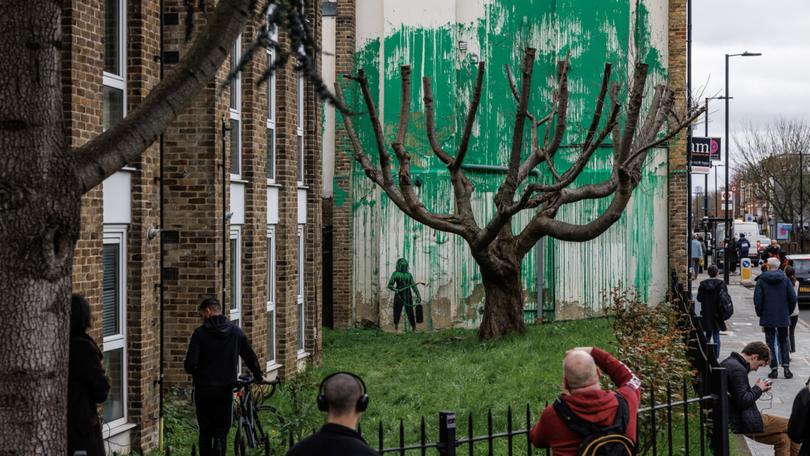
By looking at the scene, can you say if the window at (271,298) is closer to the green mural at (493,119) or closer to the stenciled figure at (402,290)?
the green mural at (493,119)

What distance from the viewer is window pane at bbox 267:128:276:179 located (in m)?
16.7

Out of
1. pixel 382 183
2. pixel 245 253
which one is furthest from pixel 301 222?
pixel 245 253

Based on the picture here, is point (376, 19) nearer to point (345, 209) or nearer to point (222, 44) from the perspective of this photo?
point (345, 209)

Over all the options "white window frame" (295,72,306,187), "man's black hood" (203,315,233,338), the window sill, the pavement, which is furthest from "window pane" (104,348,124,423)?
"white window frame" (295,72,306,187)

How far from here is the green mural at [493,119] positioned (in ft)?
83.3

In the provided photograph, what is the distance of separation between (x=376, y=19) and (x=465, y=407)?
14168mm

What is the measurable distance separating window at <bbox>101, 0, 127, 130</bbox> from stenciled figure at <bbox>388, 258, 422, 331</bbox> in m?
14.6

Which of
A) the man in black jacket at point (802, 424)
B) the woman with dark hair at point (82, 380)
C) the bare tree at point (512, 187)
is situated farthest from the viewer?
the bare tree at point (512, 187)

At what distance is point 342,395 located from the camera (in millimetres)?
4461

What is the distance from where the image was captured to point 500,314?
20.3 metres

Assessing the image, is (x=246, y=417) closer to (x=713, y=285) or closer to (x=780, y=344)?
(x=780, y=344)

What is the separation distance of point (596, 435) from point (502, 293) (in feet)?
47.6

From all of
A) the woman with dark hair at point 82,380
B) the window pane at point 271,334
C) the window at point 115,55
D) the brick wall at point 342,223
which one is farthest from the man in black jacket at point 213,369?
the brick wall at point 342,223

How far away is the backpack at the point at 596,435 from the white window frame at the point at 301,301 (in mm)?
13225
